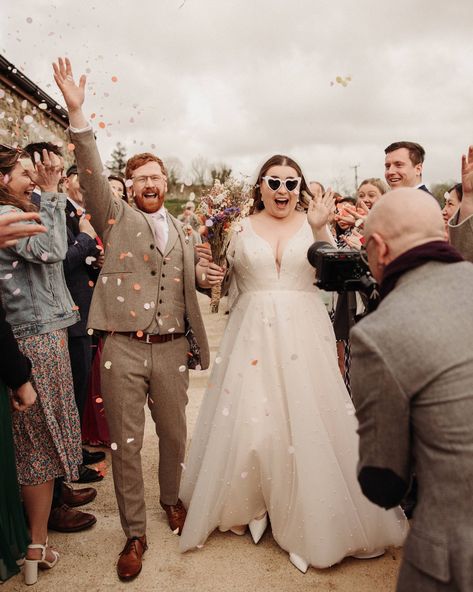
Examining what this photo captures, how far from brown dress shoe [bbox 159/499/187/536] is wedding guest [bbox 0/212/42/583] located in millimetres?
989

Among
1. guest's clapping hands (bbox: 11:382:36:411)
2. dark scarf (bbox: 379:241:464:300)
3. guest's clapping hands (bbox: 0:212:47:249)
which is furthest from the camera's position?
guest's clapping hands (bbox: 11:382:36:411)

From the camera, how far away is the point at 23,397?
278 centimetres

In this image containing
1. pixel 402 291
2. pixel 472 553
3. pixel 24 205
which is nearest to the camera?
pixel 472 553

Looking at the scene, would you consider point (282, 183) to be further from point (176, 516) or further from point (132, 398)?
point (176, 516)

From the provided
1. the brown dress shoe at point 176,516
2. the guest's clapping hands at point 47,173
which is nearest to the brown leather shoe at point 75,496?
the brown dress shoe at point 176,516

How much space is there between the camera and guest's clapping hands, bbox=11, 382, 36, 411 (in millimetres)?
2766

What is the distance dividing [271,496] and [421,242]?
221 centimetres

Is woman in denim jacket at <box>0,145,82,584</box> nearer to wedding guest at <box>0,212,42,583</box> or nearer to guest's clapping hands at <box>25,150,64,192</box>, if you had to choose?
guest's clapping hands at <box>25,150,64,192</box>

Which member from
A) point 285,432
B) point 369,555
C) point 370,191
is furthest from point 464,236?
point 370,191

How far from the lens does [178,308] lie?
344 centimetres

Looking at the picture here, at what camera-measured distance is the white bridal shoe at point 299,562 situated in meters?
3.08

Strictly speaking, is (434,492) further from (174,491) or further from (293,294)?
(174,491)

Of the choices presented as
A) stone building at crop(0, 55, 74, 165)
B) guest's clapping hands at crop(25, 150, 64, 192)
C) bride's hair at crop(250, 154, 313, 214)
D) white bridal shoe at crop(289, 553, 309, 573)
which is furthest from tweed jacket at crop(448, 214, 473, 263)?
stone building at crop(0, 55, 74, 165)

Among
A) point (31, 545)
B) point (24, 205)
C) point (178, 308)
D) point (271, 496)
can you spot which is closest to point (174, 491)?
point (271, 496)
